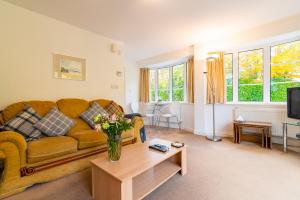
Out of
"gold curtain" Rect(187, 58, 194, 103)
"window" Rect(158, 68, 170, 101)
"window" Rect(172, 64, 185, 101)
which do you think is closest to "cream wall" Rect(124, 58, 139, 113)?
"window" Rect(158, 68, 170, 101)

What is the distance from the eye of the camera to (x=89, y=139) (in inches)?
83.4

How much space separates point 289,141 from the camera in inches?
114

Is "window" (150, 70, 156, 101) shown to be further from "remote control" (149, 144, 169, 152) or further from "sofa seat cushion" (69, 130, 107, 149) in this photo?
"remote control" (149, 144, 169, 152)

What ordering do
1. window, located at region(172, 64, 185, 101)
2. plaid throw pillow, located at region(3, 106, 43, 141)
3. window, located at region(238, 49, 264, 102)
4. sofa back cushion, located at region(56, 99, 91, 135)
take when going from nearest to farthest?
plaid throw pillow, located at region(3, 106, 43, 141)
sofa back cushion, located at region(56, 99, 91, 135)
window, located at region(238, 49, 264, 102)
window, located at region(172, 64, 185, 101)

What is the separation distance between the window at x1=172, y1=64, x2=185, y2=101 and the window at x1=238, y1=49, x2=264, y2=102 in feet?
5.61

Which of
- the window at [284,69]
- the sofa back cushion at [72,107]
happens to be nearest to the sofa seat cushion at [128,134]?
the sofa back cushion at [72,107]

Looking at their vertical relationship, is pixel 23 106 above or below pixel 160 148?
above

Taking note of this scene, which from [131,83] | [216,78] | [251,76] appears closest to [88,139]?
[216,78]

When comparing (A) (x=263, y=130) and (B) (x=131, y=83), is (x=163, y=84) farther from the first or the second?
(A) (x=263, y=130)

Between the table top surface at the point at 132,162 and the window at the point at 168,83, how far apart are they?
3.31 m

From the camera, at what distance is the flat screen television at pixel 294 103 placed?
248cm

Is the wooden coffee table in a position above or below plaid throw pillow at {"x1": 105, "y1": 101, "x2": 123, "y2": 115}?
below

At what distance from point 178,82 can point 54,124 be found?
3813mm

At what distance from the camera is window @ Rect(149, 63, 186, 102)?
4.89 meters
